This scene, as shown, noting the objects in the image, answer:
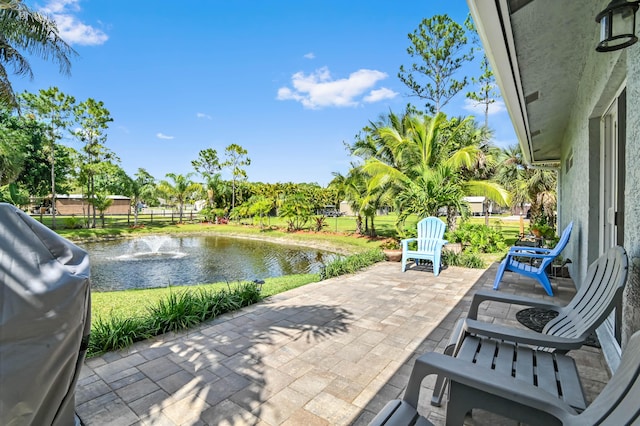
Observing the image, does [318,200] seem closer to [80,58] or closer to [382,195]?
[382,195]

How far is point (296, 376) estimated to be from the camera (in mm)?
2494

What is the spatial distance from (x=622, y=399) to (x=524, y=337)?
3.25 feet

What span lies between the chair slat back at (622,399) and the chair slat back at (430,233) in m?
5.44

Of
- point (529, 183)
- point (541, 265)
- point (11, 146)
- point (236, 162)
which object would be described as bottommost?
point (541, 265)

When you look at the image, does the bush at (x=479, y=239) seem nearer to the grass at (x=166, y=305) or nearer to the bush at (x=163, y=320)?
the grass at (x=166, y=305)

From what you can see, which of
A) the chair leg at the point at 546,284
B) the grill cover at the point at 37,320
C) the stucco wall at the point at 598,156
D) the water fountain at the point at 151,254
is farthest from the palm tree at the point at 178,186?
the grill cover at the point at 37,320

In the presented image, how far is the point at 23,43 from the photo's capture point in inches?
387

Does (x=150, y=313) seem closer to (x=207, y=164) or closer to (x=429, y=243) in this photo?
(x=429, y=243)

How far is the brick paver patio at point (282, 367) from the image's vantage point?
2.05m

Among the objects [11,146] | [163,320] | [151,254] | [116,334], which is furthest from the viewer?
[11,146]

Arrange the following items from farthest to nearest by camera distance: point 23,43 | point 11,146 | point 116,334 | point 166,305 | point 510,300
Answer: point 11,146, point 23,43, point 166,305, point 116,334, point 510,300

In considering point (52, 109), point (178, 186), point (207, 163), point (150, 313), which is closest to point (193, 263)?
point (150, 313)

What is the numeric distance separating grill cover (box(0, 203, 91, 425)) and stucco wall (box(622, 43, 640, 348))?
296 cm

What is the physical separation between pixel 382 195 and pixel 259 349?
1051cm
